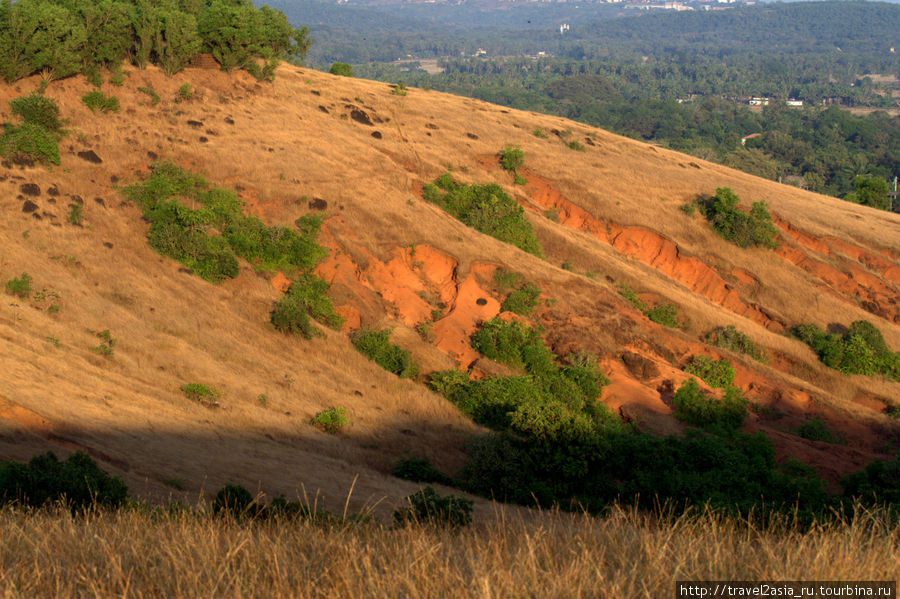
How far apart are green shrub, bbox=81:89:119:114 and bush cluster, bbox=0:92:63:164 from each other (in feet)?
5.48

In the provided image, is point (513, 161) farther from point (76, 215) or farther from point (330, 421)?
point (330, 421)

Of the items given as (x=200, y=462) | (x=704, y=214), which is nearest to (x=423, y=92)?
(x=704, y=214)

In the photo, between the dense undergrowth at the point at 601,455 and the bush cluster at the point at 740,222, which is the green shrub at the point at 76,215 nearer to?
the dense undergrowth at the point at 601,455

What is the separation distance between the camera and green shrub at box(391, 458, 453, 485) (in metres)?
13.5

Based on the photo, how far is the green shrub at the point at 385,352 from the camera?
1895 cm

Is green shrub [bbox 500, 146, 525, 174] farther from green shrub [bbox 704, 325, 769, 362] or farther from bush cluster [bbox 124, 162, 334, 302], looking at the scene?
green shrub [bbox 704, 325, 769, 362]

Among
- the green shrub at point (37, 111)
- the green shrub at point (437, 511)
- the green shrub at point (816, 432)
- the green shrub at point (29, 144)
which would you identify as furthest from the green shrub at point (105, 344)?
the green shrub at point (816, 432)

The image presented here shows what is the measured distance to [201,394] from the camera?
14555 millimetres

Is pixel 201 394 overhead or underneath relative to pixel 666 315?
overhead

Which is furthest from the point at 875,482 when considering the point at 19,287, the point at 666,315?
the point at 19,287

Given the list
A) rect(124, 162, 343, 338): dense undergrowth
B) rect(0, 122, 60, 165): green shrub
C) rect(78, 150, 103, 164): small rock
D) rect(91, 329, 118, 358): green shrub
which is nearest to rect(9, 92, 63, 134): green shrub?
rect(0, 122, 60, 165): green shrub

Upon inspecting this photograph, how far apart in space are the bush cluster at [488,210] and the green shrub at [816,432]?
11085mm

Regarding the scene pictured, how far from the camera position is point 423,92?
4316 centimetres

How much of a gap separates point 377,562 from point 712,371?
18675 mm
